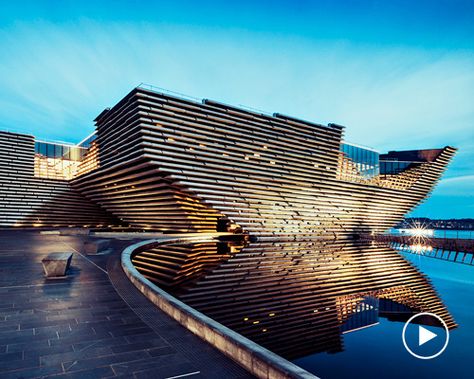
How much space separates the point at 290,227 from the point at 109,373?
123ft

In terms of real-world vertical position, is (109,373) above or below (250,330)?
above

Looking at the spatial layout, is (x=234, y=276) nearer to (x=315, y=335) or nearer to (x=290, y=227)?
(x=315, y=335)

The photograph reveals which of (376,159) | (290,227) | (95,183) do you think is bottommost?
(290,227)

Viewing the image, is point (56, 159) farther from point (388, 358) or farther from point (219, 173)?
point (388, 358)

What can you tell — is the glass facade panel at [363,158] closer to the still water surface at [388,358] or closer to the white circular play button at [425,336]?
the white circular play button at [425,336]

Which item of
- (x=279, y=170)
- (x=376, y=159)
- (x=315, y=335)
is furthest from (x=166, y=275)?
(x=376, y=159)

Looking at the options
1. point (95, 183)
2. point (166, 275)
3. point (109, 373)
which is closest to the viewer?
point (109, 373)

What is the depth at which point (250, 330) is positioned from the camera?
9.02m

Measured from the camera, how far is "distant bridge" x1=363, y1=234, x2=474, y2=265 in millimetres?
32819

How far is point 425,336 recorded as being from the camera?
417 inches

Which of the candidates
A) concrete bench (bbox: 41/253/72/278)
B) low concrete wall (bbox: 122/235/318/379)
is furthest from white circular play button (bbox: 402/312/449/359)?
concrete bench (bbox: 41/253/72/278)

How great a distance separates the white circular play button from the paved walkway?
6.79 m

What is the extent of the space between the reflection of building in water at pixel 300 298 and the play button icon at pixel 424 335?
0.69 metres

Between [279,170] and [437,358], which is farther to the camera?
[279,170]
